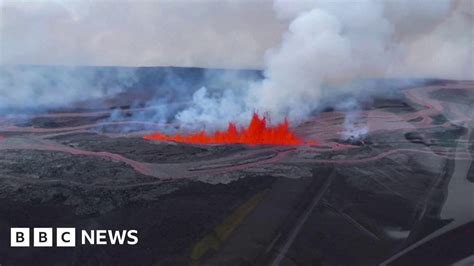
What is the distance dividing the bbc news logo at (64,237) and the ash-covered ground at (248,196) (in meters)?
0.13

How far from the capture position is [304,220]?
9.79 metres

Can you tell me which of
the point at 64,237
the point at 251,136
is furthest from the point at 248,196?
the point at 64,237

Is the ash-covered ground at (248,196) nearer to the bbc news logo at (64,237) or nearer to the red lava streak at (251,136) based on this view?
the bbc news logo at (64,237)

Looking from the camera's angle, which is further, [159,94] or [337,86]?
[159,94]

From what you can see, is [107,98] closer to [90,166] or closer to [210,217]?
[90,166]

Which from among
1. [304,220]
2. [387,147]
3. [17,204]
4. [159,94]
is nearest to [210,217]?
[304,220]

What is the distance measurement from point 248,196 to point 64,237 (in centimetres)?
348

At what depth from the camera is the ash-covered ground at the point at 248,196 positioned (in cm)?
916

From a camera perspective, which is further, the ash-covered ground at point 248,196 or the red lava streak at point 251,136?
the red lava streak at point 251,136

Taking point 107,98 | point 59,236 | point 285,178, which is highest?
point 107,98

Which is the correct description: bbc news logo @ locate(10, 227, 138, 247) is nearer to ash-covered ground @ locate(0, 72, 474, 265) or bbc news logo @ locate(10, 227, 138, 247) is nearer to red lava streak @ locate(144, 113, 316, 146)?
ash-covered ground @ locate(0, 72, 474, 265)

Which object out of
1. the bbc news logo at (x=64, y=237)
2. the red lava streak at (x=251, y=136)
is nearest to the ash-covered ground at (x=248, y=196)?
the bbc news logo at (x=64, y=237)

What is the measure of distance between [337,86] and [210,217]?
698 centimetres

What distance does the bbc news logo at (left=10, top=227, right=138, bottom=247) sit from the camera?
9.15m
